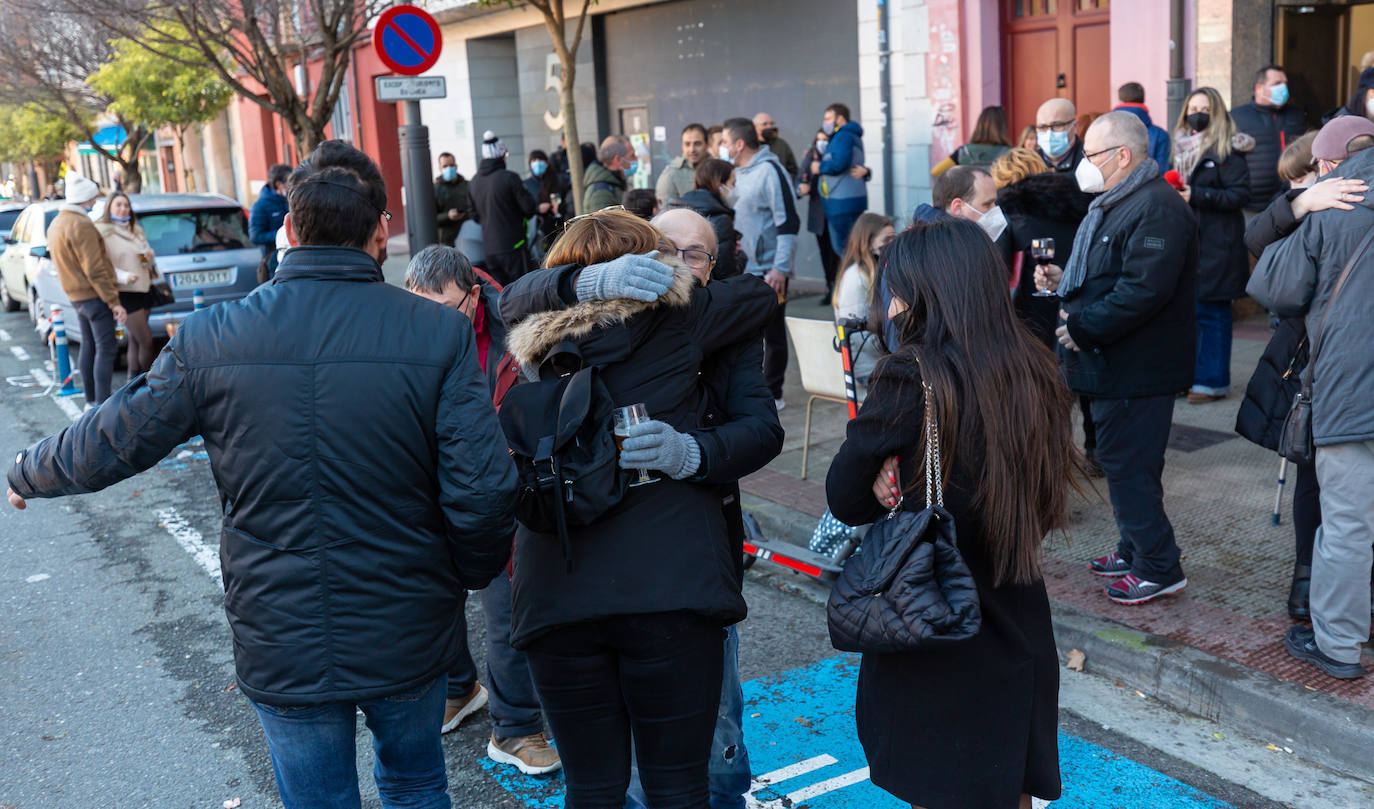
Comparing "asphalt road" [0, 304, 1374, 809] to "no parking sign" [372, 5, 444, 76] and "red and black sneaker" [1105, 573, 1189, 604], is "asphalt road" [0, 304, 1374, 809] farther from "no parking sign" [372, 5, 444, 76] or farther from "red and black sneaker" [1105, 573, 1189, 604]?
"no parking sign" [372, 5, 444, 76]

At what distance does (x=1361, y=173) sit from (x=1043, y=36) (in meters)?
7.43

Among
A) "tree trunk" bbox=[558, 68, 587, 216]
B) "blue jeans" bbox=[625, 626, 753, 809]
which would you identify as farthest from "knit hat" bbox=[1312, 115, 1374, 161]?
"tree trunk" bbox=[558, 68, 587, 216]

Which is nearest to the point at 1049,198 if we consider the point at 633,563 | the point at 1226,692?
the point at 1226,692

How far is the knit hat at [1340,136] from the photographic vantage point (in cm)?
418

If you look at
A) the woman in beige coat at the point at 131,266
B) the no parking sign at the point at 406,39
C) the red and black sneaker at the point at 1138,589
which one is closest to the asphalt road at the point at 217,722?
the red and black sneaker at the point at 1138,589

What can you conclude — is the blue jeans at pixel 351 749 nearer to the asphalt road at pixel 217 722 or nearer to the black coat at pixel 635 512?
the black coat at pixel 635 512

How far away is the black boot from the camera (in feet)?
14.7

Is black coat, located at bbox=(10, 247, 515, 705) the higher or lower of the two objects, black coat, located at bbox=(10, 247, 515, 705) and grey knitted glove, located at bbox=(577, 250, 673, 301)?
the lower

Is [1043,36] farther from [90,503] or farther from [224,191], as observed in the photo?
[224,191]

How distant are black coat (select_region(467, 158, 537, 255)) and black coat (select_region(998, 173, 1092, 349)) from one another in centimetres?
626

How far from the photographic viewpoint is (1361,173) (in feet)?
13.0

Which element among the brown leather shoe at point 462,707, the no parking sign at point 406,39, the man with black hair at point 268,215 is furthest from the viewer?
the man with black hair at point 268,215

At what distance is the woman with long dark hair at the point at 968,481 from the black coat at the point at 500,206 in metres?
8.86

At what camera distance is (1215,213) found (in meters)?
7.69
